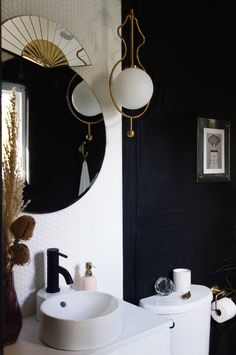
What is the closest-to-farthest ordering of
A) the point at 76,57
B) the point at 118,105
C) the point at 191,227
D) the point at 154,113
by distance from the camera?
the point at 76,57, the point at 118,105, the point at 154,113, the point at 191,227

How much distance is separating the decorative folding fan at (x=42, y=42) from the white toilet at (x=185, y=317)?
3.80 ft

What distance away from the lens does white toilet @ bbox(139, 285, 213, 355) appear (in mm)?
1681

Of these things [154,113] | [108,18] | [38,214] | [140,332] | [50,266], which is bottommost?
[140,332]

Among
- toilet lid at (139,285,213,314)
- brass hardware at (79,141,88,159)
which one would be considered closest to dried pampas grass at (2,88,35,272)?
brass hardware at (79,141,88,159)

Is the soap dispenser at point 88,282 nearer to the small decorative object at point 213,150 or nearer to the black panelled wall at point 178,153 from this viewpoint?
the black panelled wall at point 178,153

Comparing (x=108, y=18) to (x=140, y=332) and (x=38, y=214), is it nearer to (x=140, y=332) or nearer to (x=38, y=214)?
(x=38, y=214)

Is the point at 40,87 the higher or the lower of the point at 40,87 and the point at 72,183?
the higher

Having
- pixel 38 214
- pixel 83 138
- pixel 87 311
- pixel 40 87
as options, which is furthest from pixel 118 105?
pixel 87 311

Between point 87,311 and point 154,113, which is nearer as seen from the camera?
point 87,311

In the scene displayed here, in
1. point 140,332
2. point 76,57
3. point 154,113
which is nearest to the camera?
point 140,332

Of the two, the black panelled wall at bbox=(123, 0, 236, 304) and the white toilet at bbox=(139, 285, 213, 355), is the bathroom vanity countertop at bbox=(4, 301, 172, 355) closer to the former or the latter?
the white toilet at bbox=(139, 285, 213, 355)

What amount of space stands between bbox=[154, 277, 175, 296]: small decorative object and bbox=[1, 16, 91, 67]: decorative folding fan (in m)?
1.12

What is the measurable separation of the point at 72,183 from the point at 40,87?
0.42 metres

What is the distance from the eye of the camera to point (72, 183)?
1558 millimetres
